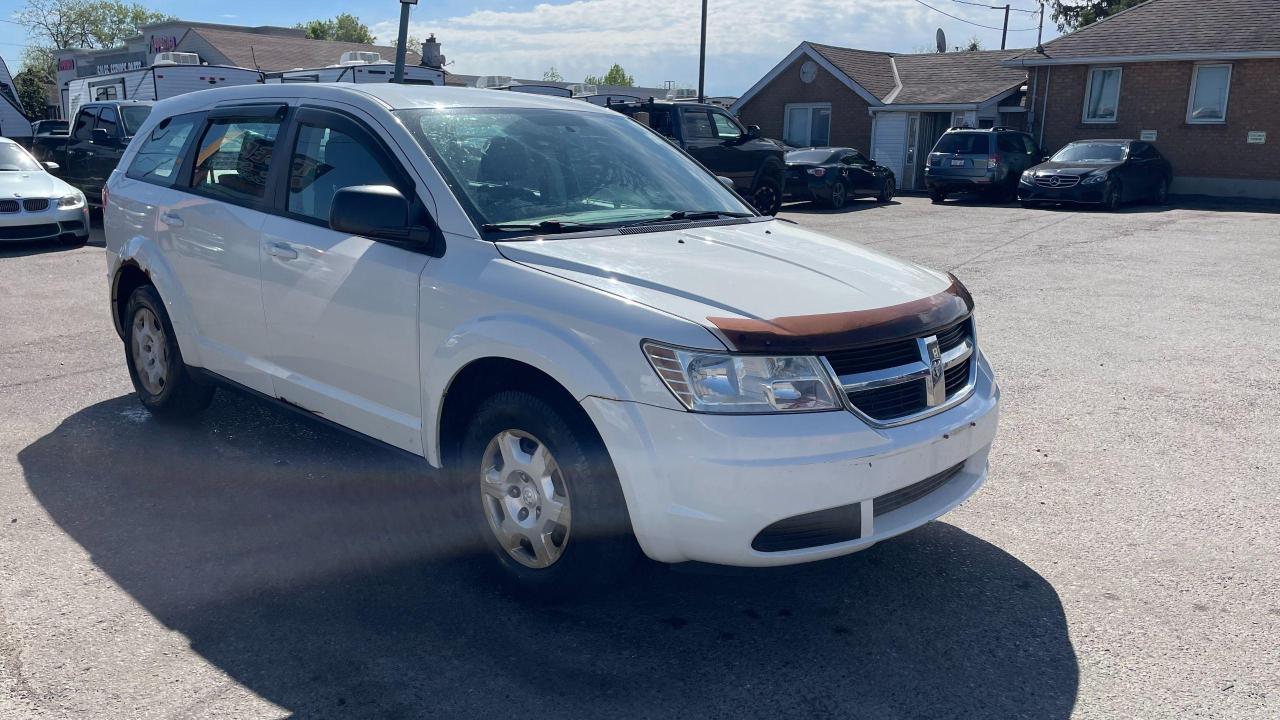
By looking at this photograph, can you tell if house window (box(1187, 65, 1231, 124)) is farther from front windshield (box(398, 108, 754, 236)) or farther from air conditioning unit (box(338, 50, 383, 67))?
front windshield (box(398, 108, 754, 236))

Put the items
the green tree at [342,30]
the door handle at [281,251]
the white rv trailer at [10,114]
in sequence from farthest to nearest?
the green tree at [342,30]
the white rv trailer at [10,114]
the door handle at [281,251]

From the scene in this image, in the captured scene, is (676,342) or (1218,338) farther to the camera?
(1218,338)

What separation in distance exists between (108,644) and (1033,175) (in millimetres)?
21245

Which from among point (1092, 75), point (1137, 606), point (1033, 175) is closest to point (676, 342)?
point (1137, 606)

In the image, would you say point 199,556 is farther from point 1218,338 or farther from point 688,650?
point 1218,338

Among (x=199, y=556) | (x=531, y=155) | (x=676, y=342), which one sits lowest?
(x=199, y=556)

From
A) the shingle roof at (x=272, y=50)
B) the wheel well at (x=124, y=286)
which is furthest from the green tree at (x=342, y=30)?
the wheel well at (x=124, y=286)

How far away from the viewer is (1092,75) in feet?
90.6

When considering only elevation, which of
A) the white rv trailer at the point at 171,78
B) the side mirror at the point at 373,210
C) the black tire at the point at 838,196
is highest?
the white rv trailer at the point at 171,78

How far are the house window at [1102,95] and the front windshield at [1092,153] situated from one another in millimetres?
5490

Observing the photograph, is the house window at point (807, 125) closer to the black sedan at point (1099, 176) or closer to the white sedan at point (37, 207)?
the black sedan at point (1099, 176)

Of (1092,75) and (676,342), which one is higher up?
(1092,75)

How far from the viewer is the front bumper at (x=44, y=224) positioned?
12.4 meters

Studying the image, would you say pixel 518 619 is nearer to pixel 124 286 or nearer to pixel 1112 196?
pixel 124 286
